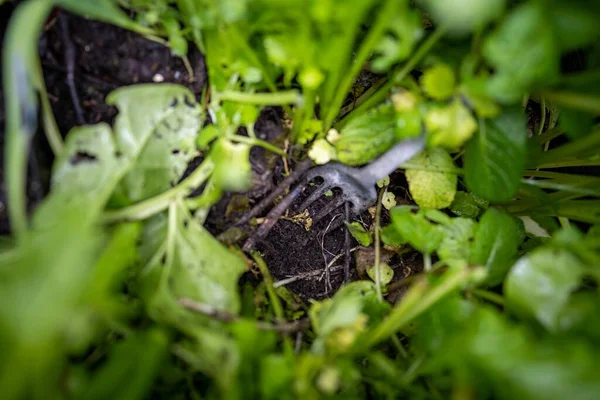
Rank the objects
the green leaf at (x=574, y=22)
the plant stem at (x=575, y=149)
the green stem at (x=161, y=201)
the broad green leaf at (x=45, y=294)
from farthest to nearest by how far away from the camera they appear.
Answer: the plant stem at (x=575, y=149)
the green stem at (x=161, y=201)
the green leaf at (x=574, y=22)
the broad green leaf at (x=45, y=294)

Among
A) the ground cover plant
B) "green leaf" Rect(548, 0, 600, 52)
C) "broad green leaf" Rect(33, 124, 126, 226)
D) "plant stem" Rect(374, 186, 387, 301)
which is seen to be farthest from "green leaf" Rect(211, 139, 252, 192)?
"green leaf" Rect(548, 0, 600, 52)

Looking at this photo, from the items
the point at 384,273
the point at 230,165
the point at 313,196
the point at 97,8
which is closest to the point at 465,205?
the point at 384,273

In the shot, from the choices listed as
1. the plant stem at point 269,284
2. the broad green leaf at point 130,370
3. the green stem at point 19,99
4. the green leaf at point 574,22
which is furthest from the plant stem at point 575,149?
the green stem at point 19,99

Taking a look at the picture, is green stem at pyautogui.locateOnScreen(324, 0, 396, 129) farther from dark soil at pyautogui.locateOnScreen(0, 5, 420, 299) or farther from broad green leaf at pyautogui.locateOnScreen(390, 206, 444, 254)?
broad green leaf at pyautogui.locateOnScreen(390, 206, 444, 254)

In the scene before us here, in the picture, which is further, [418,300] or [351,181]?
[351,181]

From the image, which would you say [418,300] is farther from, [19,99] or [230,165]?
[19,99]

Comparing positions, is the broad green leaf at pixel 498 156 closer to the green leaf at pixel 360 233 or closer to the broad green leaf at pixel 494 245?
the broad green leaf at pixel 494 245

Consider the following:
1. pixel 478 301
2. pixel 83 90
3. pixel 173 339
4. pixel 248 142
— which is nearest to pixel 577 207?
pixel 478 301
